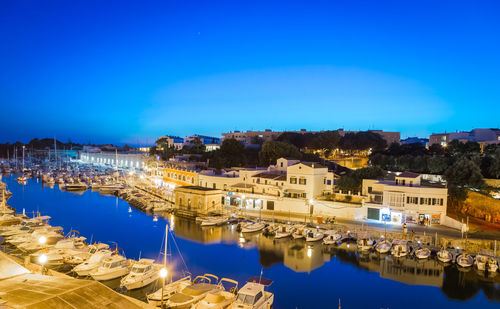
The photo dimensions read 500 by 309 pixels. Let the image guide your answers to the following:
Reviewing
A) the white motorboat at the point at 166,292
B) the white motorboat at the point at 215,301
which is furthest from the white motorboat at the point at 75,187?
the white motorboat at the point at 215,301

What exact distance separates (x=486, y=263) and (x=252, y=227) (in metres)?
14.6

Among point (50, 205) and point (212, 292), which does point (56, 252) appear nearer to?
point (212, 292)

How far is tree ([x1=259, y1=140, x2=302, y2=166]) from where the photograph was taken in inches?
1736

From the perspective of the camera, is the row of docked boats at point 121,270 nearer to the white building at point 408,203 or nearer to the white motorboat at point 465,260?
the white motorboat at point 465,260

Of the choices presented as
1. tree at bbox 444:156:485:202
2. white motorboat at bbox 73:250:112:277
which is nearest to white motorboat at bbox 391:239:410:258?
tree at bbox 444:156:485:202

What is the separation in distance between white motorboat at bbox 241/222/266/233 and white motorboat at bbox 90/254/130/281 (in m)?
9.89

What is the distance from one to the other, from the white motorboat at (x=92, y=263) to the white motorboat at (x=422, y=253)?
57.9ft

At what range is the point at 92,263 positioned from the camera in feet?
52.3

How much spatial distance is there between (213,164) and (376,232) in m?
28.1

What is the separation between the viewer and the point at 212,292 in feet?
40.5

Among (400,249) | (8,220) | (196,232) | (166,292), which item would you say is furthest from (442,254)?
(8,220)

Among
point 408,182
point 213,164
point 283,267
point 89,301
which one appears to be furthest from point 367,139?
point 89,301

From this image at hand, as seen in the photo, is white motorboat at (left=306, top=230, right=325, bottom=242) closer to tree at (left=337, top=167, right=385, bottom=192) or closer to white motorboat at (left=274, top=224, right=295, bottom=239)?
white motorboat at (left=274, top=224, right=295, bottom=239)

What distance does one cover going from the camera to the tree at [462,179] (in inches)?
969
